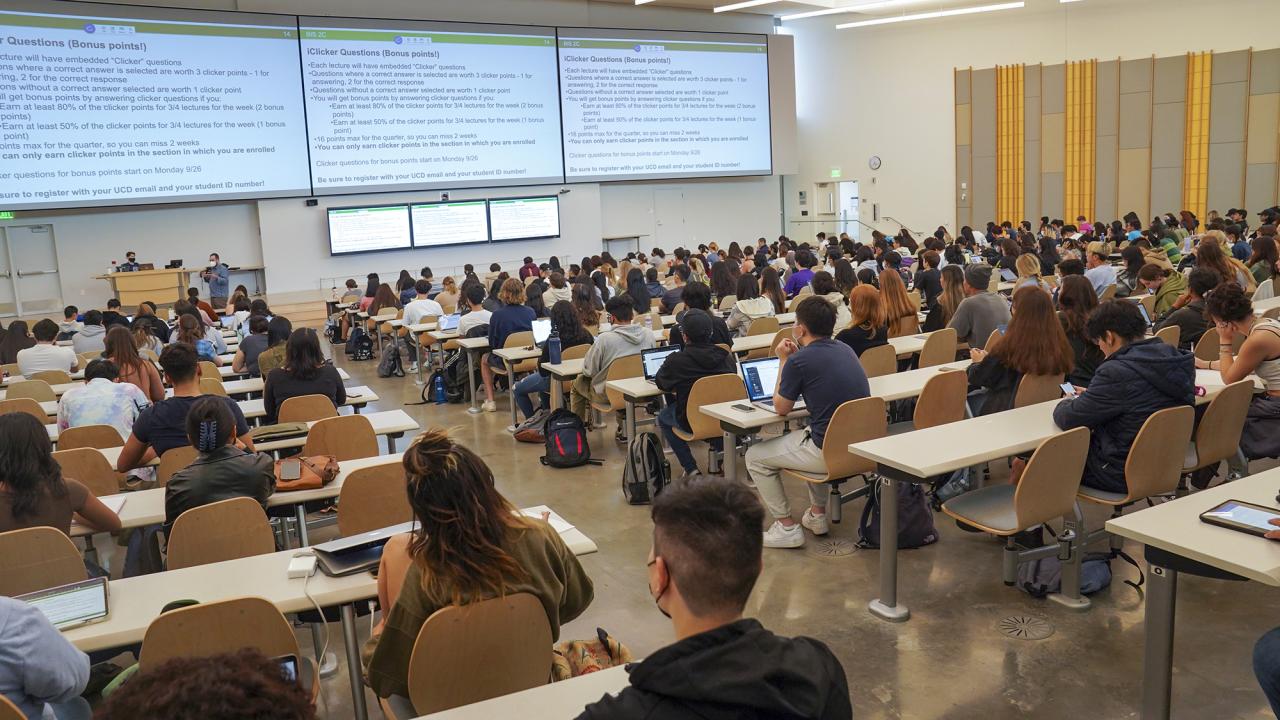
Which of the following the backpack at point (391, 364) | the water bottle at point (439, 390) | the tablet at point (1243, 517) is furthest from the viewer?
the backpack at point (391, 364)

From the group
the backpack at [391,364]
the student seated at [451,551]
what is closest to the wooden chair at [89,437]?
the student seated at [451,551]

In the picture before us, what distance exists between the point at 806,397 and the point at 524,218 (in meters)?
13.3

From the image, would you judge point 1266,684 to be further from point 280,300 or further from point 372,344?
point 280,300

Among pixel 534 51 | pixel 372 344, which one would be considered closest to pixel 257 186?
pixel 372 344

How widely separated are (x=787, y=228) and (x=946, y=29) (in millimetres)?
5451

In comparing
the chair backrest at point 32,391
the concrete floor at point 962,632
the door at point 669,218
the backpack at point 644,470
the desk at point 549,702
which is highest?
the door at point 669,218

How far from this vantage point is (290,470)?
3.99 m

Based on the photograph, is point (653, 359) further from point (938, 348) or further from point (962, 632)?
point (962, 632)

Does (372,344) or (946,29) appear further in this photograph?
(946,29)

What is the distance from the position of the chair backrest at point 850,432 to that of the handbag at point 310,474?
2266mm

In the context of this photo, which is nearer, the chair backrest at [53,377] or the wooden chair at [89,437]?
the wooden chair at [89,437]

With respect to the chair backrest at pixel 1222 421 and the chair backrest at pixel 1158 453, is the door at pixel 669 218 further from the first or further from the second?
the chair backrest at pixel 1158 453

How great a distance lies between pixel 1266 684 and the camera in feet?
7.79

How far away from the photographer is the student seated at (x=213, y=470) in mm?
3531
